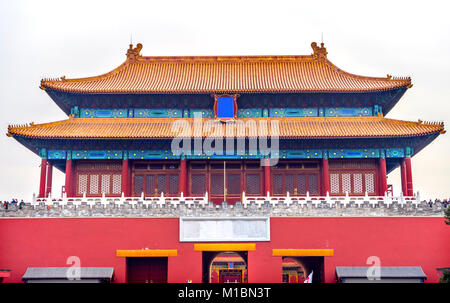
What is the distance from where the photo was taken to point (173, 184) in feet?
94.4

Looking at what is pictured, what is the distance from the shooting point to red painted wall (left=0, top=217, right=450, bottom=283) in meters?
23.4

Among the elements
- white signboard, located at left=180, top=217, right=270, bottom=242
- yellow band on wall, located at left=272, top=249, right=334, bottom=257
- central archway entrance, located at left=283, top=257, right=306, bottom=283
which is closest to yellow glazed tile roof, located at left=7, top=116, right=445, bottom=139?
white signboard, located at left=180, top=217, right=270, bottom=242

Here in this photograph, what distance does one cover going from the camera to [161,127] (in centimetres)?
2888

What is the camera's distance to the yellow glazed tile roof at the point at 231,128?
27.5m

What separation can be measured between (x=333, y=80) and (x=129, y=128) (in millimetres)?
11931

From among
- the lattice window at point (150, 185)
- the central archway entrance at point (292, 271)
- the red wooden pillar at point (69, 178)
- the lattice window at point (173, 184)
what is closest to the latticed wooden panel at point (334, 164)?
the central archway entrance at point (292, 271)

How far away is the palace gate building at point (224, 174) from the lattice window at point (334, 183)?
0.06 metres

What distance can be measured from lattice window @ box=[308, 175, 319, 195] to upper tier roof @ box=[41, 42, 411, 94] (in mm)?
4787

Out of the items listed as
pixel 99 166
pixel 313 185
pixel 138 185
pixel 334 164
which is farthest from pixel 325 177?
pixel 99 166

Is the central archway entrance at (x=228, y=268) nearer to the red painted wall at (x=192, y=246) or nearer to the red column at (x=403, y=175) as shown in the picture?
the red column at (x=403, y=175)

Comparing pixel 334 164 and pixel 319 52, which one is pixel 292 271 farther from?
pixel 319 52
